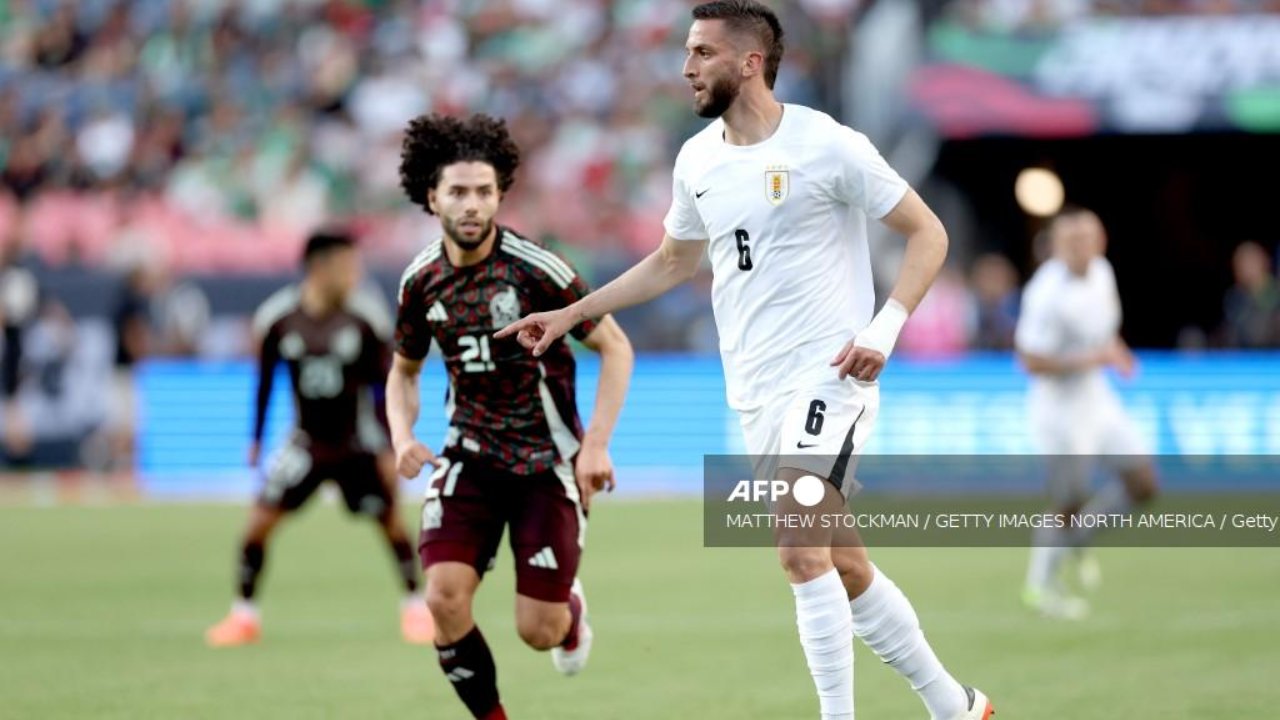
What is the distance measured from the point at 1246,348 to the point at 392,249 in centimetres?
957

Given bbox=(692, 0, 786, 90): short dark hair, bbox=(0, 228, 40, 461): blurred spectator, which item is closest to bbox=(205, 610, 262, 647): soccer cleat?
bbox=(692, 0, 786, 90): short dark hair

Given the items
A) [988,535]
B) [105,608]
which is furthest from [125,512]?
[988,535]

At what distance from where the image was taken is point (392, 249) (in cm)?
2380

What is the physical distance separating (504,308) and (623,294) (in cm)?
66

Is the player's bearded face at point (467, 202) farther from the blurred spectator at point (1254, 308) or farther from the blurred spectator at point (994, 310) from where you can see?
the blurred spectator at point (1254, 308)

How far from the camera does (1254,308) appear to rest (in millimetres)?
21047

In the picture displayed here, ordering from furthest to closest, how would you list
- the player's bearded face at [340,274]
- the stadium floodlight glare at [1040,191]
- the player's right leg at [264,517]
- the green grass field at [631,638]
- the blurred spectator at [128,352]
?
the stadium floodlight glare at [1040,191] < the blurred spectator at [128,352] < the player's bearded face at [340,274] < the player's right leg at [264,517] < the green grass field at [631,638]

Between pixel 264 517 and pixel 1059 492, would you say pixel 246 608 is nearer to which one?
pixel 264 517

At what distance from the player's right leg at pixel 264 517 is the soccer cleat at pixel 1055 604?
4345 millimetres

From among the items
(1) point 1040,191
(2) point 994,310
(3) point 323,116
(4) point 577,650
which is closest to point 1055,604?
(4) point 577,650

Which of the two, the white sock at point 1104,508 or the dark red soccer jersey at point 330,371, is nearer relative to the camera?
the dark red soccer jersey at point 330,371

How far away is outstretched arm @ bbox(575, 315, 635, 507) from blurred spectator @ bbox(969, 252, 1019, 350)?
13442 mm

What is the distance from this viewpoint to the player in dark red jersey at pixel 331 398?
12.1 meters

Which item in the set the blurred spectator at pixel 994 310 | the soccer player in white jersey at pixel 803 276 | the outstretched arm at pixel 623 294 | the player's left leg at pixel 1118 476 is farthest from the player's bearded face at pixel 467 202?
the blurred spectator at pixel 994 310
